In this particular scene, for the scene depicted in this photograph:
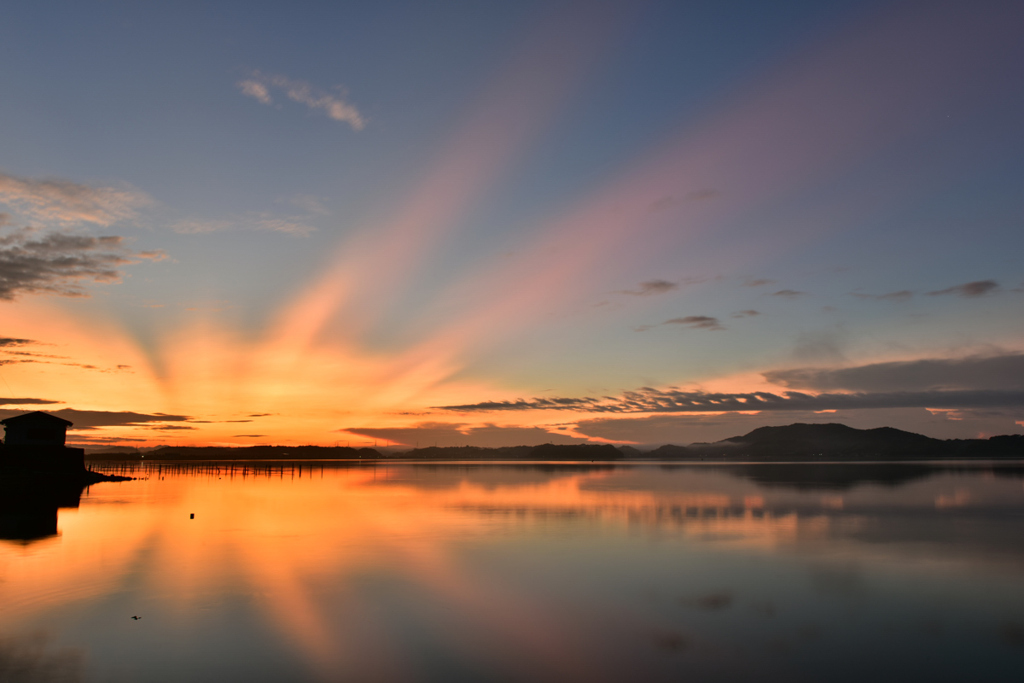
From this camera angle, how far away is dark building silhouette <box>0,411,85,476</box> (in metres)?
61.6

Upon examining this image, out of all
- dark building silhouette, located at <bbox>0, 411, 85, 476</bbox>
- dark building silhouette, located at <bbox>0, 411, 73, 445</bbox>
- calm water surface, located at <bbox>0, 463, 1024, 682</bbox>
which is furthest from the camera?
dark building silhouette, located at <bbox>0, 411, 73, 445</bbox>

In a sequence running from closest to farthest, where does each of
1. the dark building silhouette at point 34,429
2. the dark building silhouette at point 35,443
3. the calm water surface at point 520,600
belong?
1. the calm water surface at point 520,600
2. the dark building silhouette at point 35,443
3. the dark building silhouette at point 34,429

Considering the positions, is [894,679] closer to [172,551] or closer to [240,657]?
[240,657]

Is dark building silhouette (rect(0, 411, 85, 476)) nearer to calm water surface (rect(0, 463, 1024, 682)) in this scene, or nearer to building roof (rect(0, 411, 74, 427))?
building roof (rect(0, 411, 74, 427))

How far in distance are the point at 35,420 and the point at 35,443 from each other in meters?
2.37

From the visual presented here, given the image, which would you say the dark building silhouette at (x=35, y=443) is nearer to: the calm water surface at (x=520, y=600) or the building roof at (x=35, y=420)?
the building roof at (x=35, y=420)

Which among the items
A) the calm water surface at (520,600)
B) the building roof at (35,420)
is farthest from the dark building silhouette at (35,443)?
the calm water surface at (520,600)

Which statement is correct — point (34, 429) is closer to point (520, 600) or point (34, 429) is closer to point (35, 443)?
point (35, 443)

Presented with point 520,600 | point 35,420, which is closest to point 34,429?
point 35,420

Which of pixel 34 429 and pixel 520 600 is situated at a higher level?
pixel 34 429

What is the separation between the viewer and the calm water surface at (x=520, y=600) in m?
13.9

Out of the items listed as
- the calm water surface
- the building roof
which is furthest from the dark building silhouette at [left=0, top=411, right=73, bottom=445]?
the calm water surface

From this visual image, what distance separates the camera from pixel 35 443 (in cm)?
6275

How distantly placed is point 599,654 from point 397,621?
604 cm
